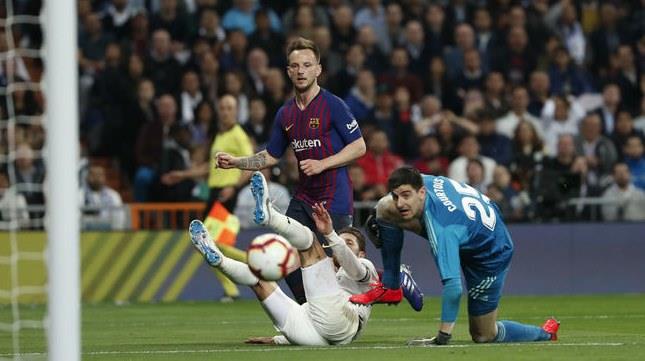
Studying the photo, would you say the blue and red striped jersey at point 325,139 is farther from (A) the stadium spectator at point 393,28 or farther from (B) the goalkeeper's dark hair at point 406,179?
(A) the stadium spectator at point 393,28

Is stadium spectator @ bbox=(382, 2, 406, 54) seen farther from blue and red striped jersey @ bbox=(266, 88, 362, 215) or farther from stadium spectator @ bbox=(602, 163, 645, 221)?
blue and red striped jersey @ bbox=(266, 88, 362, 215)

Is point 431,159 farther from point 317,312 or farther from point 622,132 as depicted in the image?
point 317,312

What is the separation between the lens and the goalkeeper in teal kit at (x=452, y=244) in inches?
408

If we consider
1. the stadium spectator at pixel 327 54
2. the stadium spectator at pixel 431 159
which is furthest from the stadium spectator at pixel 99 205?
the stadium spectator at pixel 431 159

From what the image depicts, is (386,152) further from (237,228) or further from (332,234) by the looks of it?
(332,234)

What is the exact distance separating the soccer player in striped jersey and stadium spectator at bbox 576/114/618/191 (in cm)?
873

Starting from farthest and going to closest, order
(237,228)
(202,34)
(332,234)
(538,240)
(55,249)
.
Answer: (202,34), (538,240), (237,228), (332,234), (55,249)

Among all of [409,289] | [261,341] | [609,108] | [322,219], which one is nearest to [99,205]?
[609,108]

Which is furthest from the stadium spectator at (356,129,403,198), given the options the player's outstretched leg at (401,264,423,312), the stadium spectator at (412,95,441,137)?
the player's outstretched leg at (401,264,423,312)

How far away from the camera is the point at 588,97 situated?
22.4m

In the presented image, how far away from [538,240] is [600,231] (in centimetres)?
85

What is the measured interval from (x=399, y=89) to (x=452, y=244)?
1090 cm

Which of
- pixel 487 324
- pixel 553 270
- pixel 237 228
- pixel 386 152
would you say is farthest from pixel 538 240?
pixel 487 324

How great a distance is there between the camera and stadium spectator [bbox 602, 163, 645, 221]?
19719 millimetres
